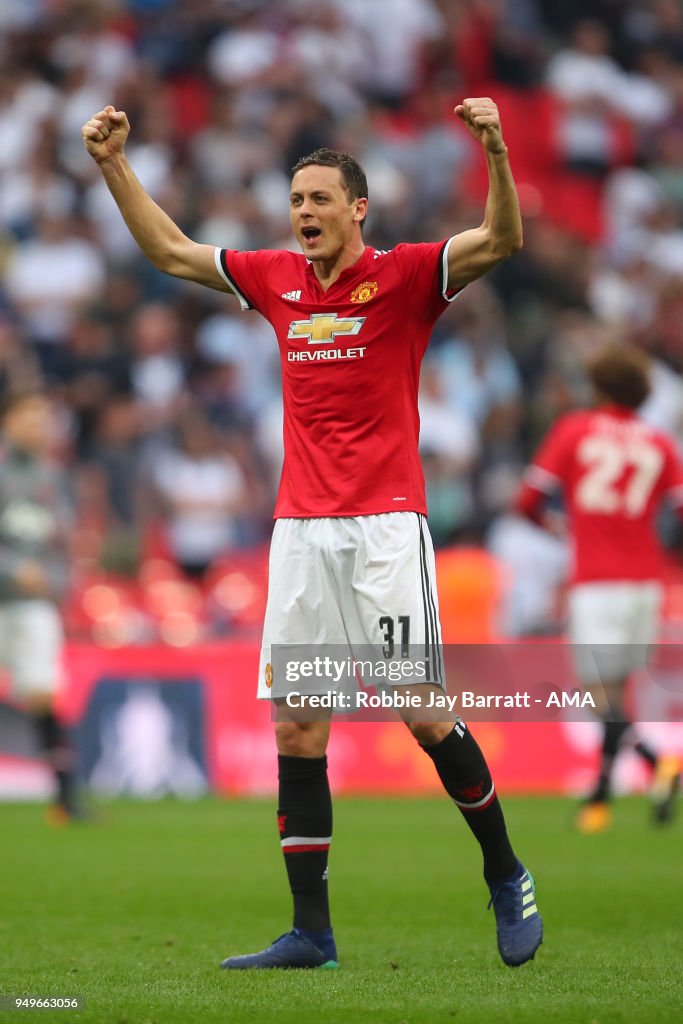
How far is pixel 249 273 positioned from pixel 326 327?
40cm

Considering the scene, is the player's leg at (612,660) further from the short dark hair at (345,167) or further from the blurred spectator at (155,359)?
the blurred spectator at (155,359)

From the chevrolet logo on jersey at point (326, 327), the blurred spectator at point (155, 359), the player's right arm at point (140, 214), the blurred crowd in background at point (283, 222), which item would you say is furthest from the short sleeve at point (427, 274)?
the blurred spectator at point (155, 359)

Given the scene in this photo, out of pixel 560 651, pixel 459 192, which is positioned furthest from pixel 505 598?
pixel 459 192

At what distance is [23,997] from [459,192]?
1357cm

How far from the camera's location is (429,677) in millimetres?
5059

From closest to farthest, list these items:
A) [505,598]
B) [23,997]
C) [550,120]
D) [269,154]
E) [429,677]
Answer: [23,997] < [429,677] < [505,598] < [269,154] < [550,120]

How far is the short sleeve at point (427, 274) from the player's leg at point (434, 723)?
68 centimetres

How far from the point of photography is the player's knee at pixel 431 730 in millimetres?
5090

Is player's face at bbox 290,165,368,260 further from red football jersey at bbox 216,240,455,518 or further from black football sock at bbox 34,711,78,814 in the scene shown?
black football sock at bbox 34,711,78,814

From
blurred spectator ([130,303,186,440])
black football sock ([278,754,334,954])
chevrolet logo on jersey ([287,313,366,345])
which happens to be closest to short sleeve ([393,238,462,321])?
chevrolet logo on jersey ([287,313,366,345])

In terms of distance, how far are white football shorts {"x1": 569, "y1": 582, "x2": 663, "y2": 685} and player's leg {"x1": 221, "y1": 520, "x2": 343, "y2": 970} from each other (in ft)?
14.5

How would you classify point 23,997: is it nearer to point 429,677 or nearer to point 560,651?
point 429,677

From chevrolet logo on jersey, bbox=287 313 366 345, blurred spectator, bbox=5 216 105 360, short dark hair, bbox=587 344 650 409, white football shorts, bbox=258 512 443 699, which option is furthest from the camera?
blurred spectator, bbox=5 216 105 360

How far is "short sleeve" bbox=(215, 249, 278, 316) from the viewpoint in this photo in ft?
17.9
